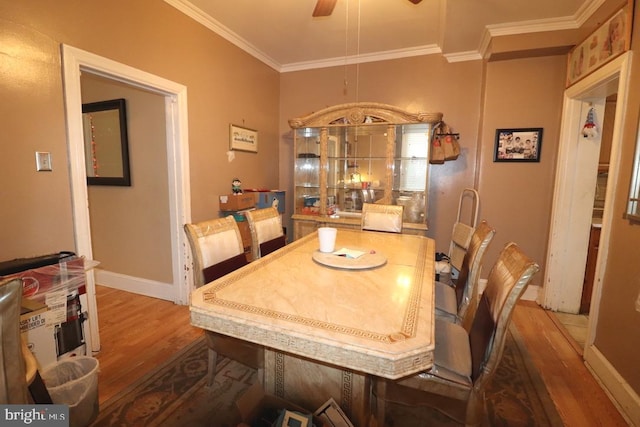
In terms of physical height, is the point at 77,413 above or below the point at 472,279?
below

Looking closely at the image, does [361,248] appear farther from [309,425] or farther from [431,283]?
[309,425]

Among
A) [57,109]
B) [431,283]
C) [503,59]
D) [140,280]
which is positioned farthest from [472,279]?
[140,280]

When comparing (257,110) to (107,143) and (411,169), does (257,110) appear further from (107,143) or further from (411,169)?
(411,169)

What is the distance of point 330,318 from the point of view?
96 centimetres

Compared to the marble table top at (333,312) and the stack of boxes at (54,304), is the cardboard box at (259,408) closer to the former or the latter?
the marble table top at (333,312)

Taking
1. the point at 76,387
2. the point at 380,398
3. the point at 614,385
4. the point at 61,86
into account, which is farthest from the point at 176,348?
the point at 614,385

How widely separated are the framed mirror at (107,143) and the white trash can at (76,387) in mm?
1828

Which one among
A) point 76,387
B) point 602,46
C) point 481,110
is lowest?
point 76,387

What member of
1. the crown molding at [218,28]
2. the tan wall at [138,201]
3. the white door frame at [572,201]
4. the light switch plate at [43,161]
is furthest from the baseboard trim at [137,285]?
the white door frame at [572,201]

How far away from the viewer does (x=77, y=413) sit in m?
1.36

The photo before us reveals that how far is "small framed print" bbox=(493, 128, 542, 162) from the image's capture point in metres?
2.86

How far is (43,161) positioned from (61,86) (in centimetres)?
45

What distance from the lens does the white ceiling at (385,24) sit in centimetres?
242

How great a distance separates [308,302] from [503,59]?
10.1 ft
